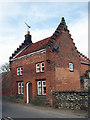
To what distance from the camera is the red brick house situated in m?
19.0

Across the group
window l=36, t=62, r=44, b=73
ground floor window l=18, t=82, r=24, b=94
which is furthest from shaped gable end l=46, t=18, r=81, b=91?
ground floor window l=18, t=82, r=24, b=94

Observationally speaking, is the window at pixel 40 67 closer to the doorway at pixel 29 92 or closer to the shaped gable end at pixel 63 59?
the shaped gable end at pixel 63 59

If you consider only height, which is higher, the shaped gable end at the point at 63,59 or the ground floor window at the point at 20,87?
the shaped gable end at the point at 63,59

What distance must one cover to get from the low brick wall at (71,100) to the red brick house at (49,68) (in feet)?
5.01

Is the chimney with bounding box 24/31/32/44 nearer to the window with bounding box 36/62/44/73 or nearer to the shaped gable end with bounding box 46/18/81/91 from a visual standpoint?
the shaped gable end with bounding box 46/18/81/91

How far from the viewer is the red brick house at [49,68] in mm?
18984

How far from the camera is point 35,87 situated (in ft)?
67.0

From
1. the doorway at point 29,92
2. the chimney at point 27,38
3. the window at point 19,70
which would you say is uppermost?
the chimney at point 27,38

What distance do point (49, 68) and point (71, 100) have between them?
5097 mm

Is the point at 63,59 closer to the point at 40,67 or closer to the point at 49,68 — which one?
the point at 49,68

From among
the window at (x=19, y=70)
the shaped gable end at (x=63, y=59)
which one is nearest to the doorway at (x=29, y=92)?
the window at (x=19, y=70)

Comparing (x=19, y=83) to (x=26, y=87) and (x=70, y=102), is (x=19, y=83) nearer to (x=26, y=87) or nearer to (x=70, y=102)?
(x=26, y=87)

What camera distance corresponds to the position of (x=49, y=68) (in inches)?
737

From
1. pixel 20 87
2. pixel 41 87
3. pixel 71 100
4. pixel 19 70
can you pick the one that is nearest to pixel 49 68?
pixel 41 87
